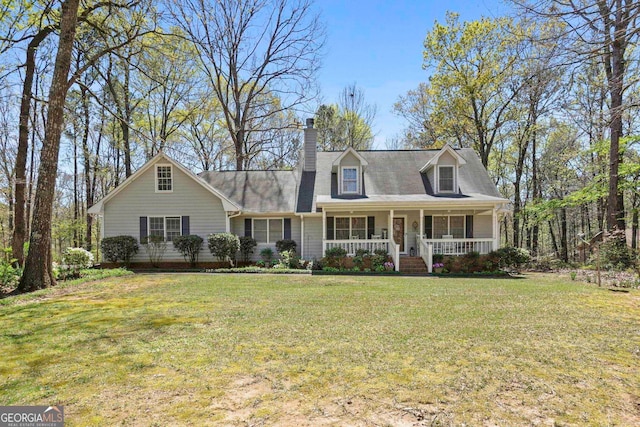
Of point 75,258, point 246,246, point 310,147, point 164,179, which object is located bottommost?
point 75,258

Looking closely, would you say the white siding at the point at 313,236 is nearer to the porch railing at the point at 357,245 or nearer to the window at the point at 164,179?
the porch railing at the point at 357,245

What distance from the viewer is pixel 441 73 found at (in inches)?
897

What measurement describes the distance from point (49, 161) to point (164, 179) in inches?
284

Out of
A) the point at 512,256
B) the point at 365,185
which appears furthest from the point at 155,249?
the point at 512,256

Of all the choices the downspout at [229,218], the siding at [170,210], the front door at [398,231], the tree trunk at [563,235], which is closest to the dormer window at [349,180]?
the front door at [398,231]

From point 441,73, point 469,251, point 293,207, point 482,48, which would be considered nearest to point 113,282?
point 293,207

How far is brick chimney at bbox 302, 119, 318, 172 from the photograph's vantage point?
736 inches

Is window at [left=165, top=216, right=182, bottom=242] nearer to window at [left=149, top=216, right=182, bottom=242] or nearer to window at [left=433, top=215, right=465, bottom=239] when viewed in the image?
window at [left=149, top=216, right=182, bottom=242]

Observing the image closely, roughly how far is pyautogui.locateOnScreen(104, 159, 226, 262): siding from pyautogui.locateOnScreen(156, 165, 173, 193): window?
20 centimetres

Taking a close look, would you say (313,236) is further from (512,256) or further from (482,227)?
(512,256)

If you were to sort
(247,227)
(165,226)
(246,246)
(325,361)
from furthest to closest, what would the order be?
(247,227) → (246,246) → (165,226) → (325,361)

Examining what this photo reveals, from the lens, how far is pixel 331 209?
1556 centimetres

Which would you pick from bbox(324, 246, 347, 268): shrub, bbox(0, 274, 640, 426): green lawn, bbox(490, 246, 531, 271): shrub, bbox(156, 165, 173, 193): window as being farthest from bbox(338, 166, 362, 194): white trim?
bbox(0, 274, 640, 426): green lawn

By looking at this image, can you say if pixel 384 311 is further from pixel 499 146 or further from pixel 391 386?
pixel 499 146
